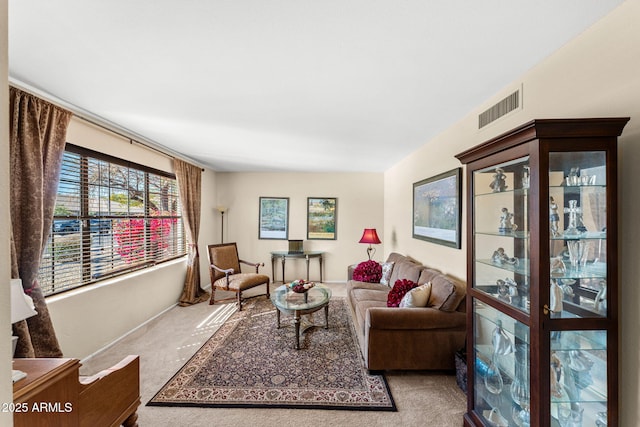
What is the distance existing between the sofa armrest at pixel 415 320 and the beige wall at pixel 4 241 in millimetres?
2091

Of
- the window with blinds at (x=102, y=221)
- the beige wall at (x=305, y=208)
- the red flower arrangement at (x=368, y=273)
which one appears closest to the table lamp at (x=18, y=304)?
the window with blinds at (x=102, y=221)

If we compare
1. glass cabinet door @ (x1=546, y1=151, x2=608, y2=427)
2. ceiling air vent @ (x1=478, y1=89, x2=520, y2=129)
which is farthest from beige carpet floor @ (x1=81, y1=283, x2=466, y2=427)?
ceiling air vent @ (x1=478, y1=89, x2=520, y2=129)

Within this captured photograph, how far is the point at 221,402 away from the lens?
1945 mm

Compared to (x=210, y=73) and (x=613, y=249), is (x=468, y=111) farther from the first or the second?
(x=210, y=73)

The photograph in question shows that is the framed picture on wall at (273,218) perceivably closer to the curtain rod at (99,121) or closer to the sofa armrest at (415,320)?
the curtain rod at (99,121)

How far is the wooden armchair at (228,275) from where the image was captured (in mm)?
3881

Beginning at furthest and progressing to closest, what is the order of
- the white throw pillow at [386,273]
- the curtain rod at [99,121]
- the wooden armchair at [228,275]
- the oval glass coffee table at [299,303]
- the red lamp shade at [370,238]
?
the red lamp shade at [370,238] < the wooden armchair at [228,275] < the white throw pillow at [386,273] < the oval glass coffee table at [299,303] < the curtain rod at [99,121]

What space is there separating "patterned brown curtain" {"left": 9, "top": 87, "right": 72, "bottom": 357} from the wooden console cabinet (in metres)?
1.06

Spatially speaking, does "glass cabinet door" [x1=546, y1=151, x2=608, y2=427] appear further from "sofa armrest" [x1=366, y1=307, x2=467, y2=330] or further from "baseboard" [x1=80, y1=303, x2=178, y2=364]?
"baseboard" [x1=80, y1=303, x2=178, y2=364]

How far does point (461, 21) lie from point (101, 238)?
3.62 m

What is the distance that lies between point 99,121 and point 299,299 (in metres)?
2.86

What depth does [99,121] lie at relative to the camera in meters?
2.55

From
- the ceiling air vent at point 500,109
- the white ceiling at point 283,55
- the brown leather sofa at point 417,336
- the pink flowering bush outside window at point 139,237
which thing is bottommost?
the brown leather sofa at point 417,336

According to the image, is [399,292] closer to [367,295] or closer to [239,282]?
[367,295]
